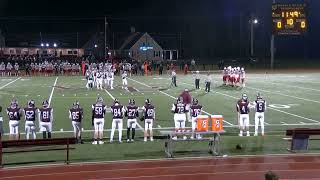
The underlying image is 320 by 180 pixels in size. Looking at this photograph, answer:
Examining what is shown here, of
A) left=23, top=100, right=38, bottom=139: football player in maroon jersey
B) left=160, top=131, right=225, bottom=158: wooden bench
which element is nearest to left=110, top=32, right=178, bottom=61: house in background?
left=23, top=100, right=38, bottom=139: football player in maroon jersey

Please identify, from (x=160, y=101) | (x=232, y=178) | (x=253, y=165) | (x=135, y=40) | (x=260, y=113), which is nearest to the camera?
(x=232, y=178)

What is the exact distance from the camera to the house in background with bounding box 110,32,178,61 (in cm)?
8131

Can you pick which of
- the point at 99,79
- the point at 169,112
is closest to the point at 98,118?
the point at 169,112

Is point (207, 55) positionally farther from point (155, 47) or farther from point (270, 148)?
point (270, 148)

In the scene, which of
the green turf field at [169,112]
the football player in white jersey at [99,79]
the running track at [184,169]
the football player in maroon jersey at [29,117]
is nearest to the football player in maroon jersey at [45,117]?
the football player in maroon jersey at [29,117]

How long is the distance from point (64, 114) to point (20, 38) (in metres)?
88.5

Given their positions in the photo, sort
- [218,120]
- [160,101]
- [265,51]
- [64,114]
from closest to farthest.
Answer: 1. [218,120]
2. [64,114]
3. [160,101]
4. [265,51]

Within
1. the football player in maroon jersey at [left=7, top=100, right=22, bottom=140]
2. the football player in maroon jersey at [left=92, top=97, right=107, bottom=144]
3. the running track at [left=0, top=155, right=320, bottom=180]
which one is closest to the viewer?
the running track at [left=0, top=155, right=320, bottom=180]

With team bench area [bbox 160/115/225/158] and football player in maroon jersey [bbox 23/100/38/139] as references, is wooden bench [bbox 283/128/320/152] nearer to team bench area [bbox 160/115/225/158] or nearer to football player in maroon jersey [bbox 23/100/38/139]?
team bench area [bbox 160/115/225/158]

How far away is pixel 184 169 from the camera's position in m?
13.7

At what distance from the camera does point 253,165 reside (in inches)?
554

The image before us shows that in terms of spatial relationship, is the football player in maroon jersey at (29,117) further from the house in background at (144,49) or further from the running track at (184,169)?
the house in background at (144,49)

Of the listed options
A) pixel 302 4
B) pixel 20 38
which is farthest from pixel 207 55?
pixel 302 4

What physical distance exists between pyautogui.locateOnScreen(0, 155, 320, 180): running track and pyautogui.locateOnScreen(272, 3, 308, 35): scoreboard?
23.6m
